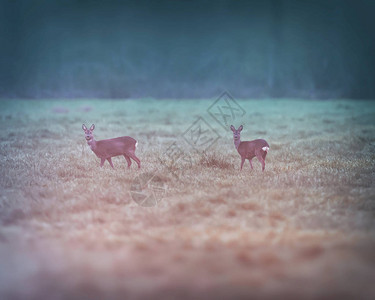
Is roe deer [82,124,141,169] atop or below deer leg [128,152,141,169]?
atop

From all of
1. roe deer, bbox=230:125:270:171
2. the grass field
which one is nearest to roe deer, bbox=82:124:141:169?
the grass field

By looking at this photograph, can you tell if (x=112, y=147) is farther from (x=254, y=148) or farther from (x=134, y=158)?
(x=254, y=148)

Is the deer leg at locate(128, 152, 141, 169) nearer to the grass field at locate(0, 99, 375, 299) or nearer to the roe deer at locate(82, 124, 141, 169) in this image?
the roe deer at locate(82, 124, 141, 169)

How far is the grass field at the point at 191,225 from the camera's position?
2.30 meters

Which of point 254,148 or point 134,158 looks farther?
point 134,158

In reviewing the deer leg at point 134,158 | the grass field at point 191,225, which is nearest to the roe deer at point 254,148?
the grass field at point 191,225

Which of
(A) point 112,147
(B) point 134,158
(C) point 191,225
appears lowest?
(C) point 191,225

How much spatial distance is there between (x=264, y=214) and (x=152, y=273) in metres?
1.50

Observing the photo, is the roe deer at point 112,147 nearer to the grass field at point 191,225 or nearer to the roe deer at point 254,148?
the grass field at point 191,225

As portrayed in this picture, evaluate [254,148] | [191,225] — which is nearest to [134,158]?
[254,148]

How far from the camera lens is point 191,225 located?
10.7 ft

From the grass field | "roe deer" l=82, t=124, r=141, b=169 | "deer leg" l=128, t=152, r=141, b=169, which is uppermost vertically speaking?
"roe deer" l=82, t=124, r=141, b=169

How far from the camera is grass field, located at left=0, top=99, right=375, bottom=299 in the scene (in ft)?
7.55

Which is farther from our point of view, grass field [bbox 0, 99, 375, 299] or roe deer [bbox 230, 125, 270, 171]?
roe deer [bbox 230, 125, 270, 171]
